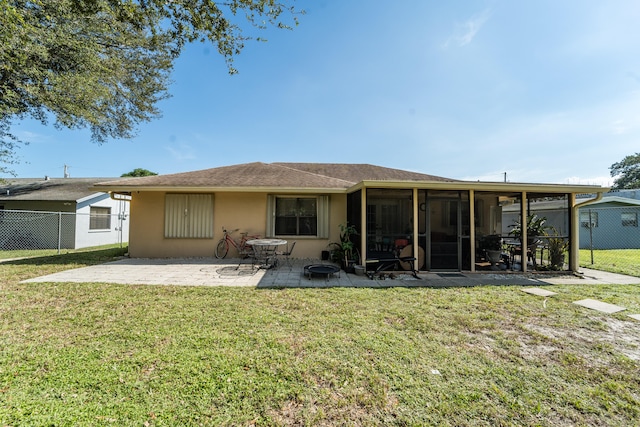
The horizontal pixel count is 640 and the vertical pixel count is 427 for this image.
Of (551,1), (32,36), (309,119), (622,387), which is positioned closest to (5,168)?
(32,36)

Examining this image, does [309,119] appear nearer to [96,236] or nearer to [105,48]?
[105,48]

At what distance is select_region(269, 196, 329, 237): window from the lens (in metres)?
8.60

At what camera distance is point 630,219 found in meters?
14.2

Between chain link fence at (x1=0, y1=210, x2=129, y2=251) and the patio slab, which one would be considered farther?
chain link fence at (x1=0, y1=210, x2=129, y2=251)

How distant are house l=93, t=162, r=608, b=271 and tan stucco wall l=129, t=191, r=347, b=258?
1.3 inches

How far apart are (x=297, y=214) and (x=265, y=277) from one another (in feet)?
10.1

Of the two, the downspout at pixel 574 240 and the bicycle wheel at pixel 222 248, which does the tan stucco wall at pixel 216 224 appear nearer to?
the bicycle wheel at pixel 222 248

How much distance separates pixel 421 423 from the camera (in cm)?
179

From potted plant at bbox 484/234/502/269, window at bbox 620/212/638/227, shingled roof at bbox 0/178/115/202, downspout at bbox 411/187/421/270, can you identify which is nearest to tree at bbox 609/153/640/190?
window at bbox 620/212/638/227

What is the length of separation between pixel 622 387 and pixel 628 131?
12.6 m

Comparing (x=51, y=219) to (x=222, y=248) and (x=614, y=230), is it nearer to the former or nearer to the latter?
(x=222, y=248)

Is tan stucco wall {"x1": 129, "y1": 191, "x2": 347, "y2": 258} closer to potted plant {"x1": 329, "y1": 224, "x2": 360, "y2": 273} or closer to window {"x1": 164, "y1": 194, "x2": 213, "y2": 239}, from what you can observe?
window {"x1": 164, "y1": 194, "x2": 213, "y2": 239}

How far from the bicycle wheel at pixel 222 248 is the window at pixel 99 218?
8725 millimetres

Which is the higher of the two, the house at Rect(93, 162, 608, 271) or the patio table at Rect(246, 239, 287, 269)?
the house at Rect(93, 162, 608, 271)
